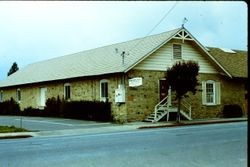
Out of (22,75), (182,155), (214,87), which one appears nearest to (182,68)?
(214,87)

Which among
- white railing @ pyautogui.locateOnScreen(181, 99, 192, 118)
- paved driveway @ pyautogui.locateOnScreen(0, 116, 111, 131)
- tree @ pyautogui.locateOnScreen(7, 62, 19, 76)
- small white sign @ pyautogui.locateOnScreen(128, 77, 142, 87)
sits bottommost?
paved driveway @ pyautogui.locateOnScreen(0, 116, 111, 131)

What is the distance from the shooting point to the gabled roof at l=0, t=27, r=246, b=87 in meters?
27.5

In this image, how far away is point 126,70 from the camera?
25.7 meters

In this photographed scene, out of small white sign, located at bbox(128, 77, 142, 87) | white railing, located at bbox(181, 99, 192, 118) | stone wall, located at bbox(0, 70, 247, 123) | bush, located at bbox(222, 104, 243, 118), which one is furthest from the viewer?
bush, located at bbox(222, 104, 243, 118)

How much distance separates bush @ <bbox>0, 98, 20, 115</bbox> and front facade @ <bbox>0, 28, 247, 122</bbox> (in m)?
6.90

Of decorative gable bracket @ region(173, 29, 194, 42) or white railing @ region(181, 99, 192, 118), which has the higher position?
decorative gable bracket @ region(173, 29, 194, 42)

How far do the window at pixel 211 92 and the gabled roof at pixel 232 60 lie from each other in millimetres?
1554

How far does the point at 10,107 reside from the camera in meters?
42.5

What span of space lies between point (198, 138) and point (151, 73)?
41.3 ft

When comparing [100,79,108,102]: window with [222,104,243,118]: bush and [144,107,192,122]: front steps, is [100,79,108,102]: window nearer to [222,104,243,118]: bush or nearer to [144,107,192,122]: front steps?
[144,107,192,122]: front steps

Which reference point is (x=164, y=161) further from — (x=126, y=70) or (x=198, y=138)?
(x=126, y=70)

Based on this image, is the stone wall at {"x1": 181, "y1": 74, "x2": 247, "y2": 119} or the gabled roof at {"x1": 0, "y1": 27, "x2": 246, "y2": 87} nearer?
the gabled roof at {"x1": 0, "y1": 27, "x2": 246, "y2": 87}

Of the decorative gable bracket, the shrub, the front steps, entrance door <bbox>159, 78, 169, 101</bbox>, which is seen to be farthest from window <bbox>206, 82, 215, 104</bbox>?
the shrub

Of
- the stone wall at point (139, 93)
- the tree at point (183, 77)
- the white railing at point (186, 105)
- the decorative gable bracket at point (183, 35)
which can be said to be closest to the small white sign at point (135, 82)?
the stone wall at point (139, 93)
